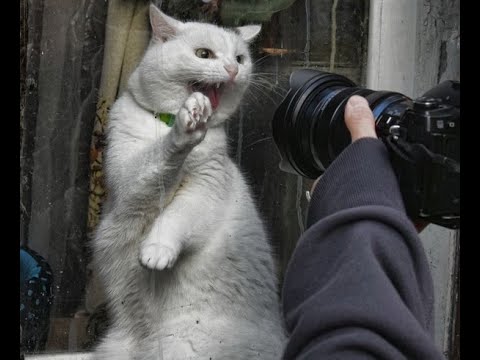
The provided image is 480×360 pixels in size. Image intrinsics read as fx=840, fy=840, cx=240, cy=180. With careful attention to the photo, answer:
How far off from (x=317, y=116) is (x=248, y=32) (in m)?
0.29

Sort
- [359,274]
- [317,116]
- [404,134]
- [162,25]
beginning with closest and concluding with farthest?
[359,274] < [404,134] < [317,116] < [162,25]

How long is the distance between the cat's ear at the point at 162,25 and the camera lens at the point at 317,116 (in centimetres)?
26

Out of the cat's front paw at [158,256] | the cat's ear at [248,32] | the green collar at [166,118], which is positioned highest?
the cat's ear at [248,32]

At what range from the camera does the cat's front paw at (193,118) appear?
157cm

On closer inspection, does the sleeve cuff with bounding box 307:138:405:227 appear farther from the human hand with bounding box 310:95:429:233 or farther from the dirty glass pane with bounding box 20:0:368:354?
the dirty glass pane with bounding box 20:0:368:354

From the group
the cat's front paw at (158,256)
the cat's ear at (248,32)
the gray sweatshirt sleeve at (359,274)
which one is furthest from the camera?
the cat's ear at (248,32)

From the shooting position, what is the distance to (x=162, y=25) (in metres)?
1.67

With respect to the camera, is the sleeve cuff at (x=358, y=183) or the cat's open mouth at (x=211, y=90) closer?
the sleeve cuff at (x=358, y=183)

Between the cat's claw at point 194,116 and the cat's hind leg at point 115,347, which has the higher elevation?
the cat's claw at point 194,116

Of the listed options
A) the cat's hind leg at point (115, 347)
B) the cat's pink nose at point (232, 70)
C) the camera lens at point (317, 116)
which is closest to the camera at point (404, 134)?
the camera lens at point (317, 116)

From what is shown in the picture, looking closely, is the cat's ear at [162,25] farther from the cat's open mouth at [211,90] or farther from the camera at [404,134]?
the camera at [404,134]

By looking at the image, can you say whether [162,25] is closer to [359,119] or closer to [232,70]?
[232,70]

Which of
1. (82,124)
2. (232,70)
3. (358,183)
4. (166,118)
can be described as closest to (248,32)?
(232,70)
